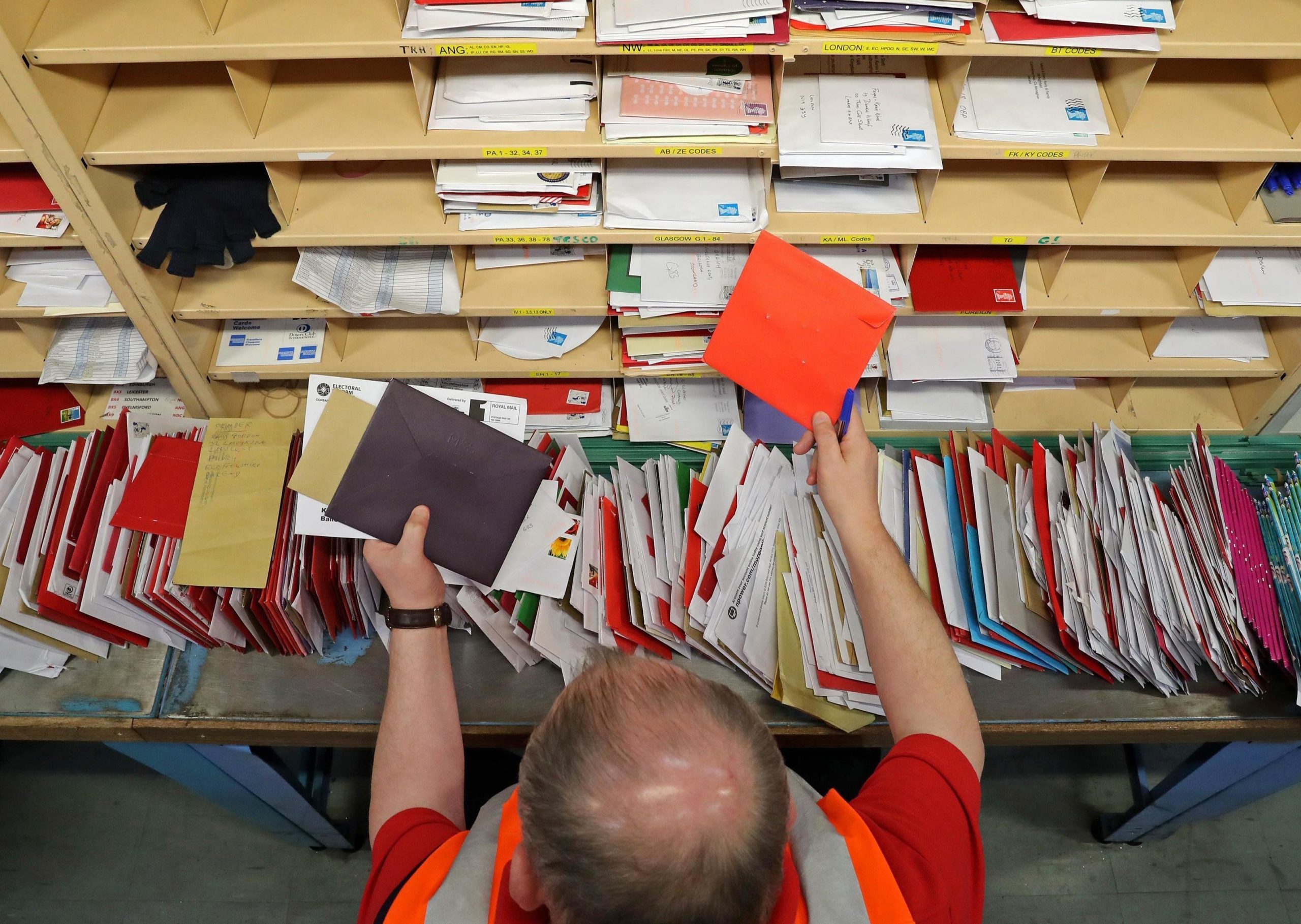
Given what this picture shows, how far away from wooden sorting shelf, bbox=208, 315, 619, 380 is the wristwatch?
0.97 metres

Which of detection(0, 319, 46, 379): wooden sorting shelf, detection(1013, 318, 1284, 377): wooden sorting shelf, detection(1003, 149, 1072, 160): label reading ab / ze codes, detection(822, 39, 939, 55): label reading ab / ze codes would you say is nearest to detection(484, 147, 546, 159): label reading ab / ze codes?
detection(822, 39, 939, 55): label reading ab / ze codes

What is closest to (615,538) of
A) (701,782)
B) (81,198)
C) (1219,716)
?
(701,782)

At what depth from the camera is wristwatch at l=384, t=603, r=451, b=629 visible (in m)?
1.71

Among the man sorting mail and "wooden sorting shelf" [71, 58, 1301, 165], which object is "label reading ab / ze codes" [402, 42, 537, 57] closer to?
"wooden sorting shelf" [71, 58, 1301, 165]

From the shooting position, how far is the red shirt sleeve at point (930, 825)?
1.29m

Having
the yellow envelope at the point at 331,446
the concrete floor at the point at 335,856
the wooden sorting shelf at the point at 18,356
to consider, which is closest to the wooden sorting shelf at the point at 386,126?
the yellow envelope at the point at 331,446

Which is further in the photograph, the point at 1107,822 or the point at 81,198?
the point at 1107,822

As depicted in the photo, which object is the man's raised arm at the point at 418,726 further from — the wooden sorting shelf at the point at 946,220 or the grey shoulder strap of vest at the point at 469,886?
the wooden sorting shelf at the point at 946,220

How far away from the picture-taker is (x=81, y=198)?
6.51ft

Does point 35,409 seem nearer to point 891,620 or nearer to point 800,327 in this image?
point 800,327

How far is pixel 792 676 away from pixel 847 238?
1035 millimetres

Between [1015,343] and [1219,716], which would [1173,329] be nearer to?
[1015,343]

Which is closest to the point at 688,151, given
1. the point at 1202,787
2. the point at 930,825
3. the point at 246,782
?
the point at 930,825

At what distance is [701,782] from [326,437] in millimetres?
1280
